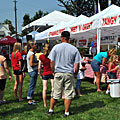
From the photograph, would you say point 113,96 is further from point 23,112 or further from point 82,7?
point 82,7

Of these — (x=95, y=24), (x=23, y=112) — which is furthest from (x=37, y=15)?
(x=23, y=112)

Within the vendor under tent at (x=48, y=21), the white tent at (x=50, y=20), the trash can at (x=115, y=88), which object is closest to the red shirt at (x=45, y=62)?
the trash can at (x=115, y=88)

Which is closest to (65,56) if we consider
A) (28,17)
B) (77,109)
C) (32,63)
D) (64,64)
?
(64,64)

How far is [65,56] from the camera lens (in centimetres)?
425

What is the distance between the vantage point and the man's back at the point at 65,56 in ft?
13.9

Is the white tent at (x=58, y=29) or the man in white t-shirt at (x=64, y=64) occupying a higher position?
the white tent at (x=58, y=29)

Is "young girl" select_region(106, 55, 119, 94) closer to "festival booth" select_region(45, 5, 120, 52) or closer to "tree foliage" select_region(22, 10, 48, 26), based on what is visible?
"festival booth" select_region(45, 5, 120, 52)

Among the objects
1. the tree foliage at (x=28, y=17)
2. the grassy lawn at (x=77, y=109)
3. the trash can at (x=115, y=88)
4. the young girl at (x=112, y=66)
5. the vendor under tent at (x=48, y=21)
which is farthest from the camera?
the tree foliage at (x=28, y=17)

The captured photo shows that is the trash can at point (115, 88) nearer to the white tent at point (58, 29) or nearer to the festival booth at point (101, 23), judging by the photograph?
the festival booth at point (101, 23)

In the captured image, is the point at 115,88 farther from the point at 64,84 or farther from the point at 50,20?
the point at 50,20

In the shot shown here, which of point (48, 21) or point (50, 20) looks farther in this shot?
point (50, 20)

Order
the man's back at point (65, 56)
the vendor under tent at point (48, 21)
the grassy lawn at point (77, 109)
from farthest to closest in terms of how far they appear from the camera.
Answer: the vendor under tent at point (48, 21)
the grassy lawn at point (77, 109)
the man's back at point (65, 56)

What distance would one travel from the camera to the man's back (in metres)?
4.24

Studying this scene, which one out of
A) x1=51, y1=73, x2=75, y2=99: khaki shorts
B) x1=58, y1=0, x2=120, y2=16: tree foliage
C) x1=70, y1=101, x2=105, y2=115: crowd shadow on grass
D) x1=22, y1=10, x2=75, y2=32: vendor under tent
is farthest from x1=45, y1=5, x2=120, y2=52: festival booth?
x1=58, y1=0, x2=120, y2=16: tree foliage
